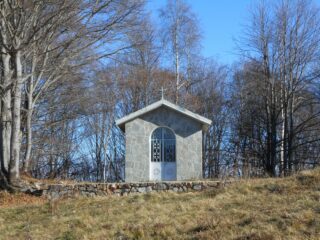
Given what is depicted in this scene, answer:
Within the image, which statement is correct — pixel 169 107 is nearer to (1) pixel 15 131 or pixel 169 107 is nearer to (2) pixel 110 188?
(2) pixel 110 188

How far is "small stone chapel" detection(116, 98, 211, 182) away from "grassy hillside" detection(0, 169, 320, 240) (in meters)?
8.24

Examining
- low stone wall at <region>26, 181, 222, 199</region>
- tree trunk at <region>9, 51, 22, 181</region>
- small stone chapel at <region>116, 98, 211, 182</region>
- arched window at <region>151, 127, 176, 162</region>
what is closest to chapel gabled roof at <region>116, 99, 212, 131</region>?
small stone chapel at <region>116, 98, 211, 182</region>

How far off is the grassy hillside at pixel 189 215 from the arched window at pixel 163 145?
27.9ft

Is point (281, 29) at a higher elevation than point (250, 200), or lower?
higher

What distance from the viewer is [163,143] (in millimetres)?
20766

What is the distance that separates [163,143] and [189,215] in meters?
11.7

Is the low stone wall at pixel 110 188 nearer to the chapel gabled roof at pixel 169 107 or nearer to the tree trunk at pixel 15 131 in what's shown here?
the tree trunk at pixel 15 131

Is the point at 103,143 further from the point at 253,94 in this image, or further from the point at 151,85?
the point at 253,94

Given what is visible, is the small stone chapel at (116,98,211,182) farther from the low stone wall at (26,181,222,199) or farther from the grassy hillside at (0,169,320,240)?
the grassy hillside at (0,169,320,240)

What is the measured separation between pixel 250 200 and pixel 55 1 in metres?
8.35

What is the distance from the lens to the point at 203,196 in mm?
→ 11320

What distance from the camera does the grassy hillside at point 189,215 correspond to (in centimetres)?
774

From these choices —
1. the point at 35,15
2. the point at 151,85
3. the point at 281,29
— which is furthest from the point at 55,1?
the point at 151,85

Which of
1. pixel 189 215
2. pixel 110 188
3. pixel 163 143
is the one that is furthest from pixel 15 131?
pixel 189 215
